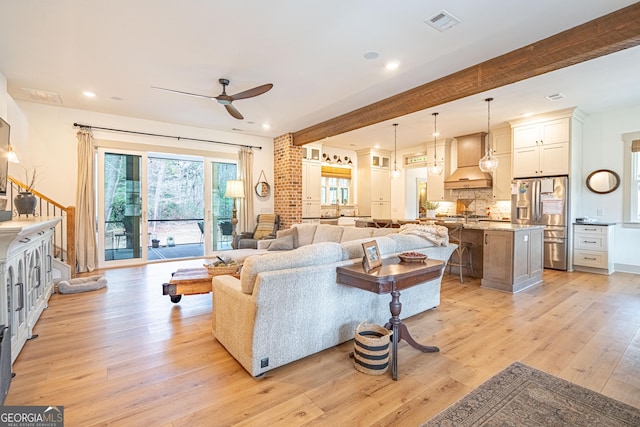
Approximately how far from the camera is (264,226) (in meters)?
6.70

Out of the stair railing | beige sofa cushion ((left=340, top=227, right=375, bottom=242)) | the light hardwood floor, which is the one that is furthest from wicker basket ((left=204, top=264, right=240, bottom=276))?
the stair railing

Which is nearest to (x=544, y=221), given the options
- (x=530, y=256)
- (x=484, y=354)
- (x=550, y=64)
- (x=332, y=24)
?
(x=530, y=256)

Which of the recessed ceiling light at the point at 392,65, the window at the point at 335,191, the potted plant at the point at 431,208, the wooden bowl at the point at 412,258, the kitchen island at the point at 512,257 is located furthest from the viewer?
the window at the point at 335,191

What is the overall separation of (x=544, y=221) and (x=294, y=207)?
5.09 m

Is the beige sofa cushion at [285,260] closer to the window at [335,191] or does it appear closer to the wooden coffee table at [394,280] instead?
the wooden coffee table at [394,280]

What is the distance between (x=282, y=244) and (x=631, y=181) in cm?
620

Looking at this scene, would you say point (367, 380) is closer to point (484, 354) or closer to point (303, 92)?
point (484, 354)

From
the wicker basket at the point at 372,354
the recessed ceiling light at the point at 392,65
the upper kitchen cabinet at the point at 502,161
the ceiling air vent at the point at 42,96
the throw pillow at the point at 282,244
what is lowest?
the wicker basket at the point at 372,354

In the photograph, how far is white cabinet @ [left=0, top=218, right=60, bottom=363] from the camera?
2.09m

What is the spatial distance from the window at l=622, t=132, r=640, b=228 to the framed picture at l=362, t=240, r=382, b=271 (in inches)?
228

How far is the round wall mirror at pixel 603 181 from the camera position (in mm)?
5445

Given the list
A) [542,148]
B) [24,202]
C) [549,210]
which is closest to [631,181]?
[549,210]

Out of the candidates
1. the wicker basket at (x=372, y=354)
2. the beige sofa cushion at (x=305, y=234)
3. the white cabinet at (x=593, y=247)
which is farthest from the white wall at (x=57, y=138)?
the white cabinet at (x=593, y=247)

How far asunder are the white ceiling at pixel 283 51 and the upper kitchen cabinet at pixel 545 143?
1.03 feet
